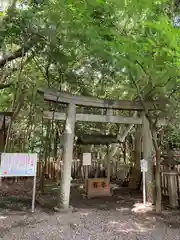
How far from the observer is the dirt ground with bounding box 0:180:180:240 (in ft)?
12.8

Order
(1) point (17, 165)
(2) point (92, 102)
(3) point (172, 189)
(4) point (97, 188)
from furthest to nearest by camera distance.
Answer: (4) point (97, 188), (2) point (92, 102), (3) point (172, 189), (1) point (17, 165)

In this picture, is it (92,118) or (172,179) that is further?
(92,118)

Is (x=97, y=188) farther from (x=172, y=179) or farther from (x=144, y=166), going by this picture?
(x=172, y=179)

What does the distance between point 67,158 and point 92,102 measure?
1.60m

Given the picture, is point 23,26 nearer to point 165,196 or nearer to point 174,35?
point 174,35

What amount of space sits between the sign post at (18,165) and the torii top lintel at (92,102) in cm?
151

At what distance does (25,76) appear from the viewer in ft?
25.1

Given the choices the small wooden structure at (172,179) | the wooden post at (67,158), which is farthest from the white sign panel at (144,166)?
the wooden post at (67,158)

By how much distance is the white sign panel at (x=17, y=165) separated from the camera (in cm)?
515

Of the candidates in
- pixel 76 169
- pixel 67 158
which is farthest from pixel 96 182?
pixel 76 169

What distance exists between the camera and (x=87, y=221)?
15.4 ft

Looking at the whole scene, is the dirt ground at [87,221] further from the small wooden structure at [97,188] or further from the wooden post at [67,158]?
the small wooden structure at [97,188]

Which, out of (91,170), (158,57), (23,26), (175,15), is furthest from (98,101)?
(91,170)

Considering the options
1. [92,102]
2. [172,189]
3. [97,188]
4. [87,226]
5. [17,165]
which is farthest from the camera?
[97,188]
